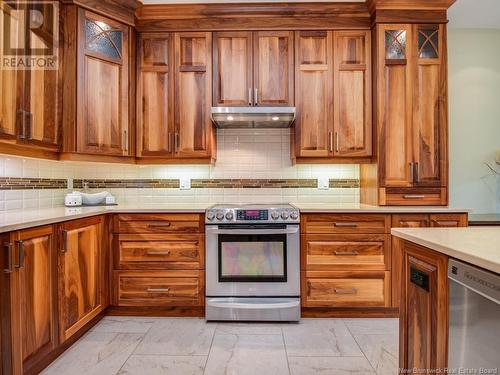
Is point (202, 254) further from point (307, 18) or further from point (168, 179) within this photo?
point (307, 18)

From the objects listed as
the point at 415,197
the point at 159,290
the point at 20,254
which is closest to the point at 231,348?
the point at 159,290

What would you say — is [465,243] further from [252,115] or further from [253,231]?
[252,115]

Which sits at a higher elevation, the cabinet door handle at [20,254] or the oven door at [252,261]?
the cabinet door handle at [20,254]

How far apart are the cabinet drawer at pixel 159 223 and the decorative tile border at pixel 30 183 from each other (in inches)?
29.0

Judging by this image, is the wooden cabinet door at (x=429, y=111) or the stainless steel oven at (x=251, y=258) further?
the wooden cabinet door at (x=429, y=111)

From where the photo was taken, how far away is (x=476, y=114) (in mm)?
3133

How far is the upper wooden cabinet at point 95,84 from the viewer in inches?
96.4

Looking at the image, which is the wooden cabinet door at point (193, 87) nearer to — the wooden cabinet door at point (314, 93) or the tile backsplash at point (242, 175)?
the tile backsplash at point (242, 175)

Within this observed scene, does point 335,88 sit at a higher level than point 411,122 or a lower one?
higher

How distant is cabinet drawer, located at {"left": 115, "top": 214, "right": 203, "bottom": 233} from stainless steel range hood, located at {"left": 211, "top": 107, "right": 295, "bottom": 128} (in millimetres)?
886

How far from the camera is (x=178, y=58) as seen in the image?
9.21 feet

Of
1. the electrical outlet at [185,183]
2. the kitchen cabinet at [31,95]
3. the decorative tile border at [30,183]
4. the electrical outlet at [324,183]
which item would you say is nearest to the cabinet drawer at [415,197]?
the electrical outlet at [324,183]

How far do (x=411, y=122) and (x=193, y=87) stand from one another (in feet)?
6.33

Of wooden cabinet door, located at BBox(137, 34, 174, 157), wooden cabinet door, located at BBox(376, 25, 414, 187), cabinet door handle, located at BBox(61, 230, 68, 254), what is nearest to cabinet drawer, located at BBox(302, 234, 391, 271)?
wooden cabinet door, located at BBox(376, 25, 414, 187)
